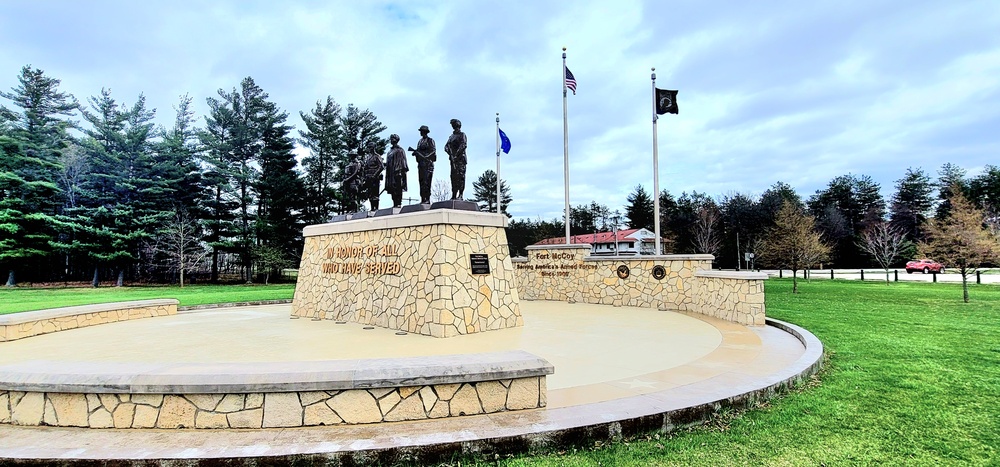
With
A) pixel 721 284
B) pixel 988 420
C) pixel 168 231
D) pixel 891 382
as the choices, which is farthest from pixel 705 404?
pixel 168 231

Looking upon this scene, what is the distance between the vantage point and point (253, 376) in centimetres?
303

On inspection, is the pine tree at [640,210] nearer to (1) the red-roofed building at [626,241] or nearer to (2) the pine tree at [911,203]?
(1) the red-roofed building at [626,241]

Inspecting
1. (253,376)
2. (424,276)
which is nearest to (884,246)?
(424,276)

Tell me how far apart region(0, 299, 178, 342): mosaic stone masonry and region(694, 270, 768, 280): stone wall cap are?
1198cm

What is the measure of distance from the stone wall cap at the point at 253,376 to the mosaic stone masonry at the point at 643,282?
261 inches

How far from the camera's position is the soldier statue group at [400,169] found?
8.88m

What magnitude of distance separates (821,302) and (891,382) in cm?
1000

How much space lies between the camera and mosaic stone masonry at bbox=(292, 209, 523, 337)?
24.9ft

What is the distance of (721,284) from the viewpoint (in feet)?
30.8

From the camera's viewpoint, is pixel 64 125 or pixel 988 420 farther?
pixel 64 125

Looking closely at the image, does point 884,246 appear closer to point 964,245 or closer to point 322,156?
point 964,245

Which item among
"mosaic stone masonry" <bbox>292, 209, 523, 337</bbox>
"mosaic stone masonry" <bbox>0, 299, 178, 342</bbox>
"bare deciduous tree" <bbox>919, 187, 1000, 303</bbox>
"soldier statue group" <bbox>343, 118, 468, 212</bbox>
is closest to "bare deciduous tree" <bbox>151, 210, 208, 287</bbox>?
"mosaic stone masonry" <bbox>0, 299, 178, 342</bbox>

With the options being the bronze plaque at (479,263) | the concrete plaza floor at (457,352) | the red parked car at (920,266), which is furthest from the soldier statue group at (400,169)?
the red parked car at (920,266)

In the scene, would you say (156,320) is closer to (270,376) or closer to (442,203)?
(442,203)
